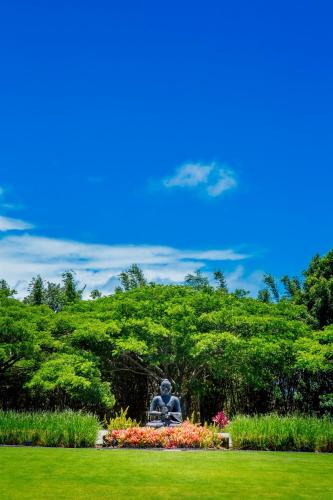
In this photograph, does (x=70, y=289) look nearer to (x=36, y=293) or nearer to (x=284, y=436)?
(x=36, y=293)

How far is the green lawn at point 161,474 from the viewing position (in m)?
8.78

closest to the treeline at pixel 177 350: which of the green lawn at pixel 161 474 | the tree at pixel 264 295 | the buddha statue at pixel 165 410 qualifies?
the buddha statue at pixel 165 410

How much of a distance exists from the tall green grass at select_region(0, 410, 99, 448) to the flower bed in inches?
23.9

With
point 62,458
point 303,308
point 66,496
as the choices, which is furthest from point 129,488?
point 303,308

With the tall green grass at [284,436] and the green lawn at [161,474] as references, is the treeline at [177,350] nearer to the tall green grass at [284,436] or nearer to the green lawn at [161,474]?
the tall green grass at [284,436]

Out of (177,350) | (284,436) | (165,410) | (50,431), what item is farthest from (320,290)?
Result: (50,431)

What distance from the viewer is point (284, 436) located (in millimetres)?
14930

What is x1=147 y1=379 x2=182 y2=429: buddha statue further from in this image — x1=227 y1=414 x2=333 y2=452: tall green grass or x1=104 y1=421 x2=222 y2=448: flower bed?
→ x1=227 y1=414 x2=333 y2=452: tall green grass

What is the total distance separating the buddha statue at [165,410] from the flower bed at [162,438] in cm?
160

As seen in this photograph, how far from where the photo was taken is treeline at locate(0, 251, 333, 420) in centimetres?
1952

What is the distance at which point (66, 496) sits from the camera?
8367 mm

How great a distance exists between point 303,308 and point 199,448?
1012 cm

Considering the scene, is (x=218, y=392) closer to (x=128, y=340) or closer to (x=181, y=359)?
(x=181, y=359)

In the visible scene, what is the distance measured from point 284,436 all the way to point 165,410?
4031mm
